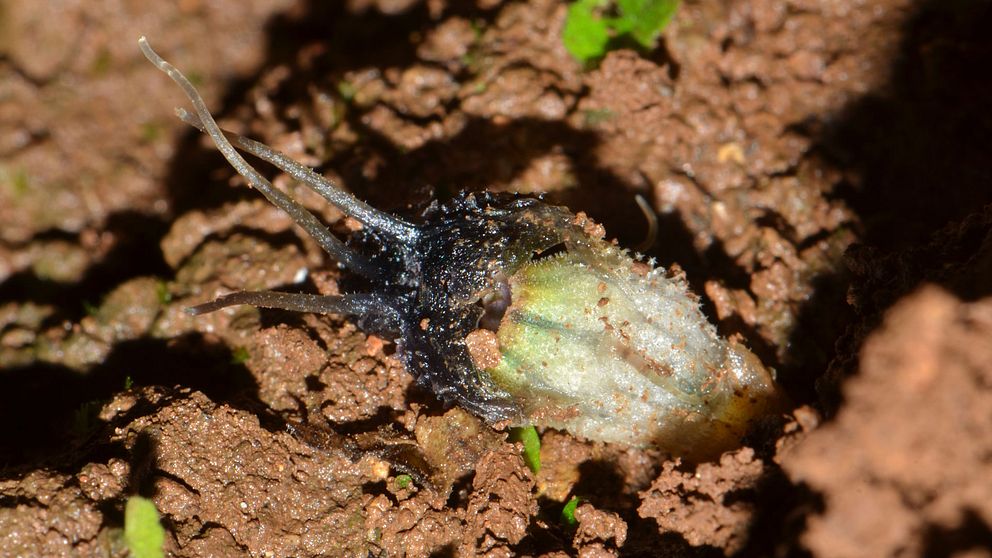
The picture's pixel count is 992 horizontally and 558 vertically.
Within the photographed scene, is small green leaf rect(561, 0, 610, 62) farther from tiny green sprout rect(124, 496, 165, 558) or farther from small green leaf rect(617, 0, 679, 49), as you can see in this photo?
tiny green sprout rect(124, 496, 165, 558)

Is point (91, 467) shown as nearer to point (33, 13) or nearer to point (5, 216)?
point (5, 216)

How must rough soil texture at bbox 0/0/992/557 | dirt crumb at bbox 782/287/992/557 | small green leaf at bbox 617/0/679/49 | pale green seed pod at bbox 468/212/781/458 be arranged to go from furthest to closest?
1. small green leaf at bbox 617/0/679/49
2. pale green seed pod at bbox 468/212/781/458
3. rough soil texture at bbox 0/0/992/557
4. dirt crumb at bbox 782/287/992/557

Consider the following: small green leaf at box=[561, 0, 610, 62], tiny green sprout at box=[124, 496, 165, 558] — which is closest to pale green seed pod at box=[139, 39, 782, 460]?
tiny green sprout at box=[124, 496, 165, 558]

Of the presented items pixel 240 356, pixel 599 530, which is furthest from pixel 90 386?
pixel 599 530

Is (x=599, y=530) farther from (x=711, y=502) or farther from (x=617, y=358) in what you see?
(x=617, y=358)

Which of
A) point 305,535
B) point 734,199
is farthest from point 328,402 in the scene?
point 734,199

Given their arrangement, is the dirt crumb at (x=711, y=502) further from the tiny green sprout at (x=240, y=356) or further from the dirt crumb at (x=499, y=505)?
the tiny green sprout at (x=240, y=356)

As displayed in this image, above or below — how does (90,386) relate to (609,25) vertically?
below
